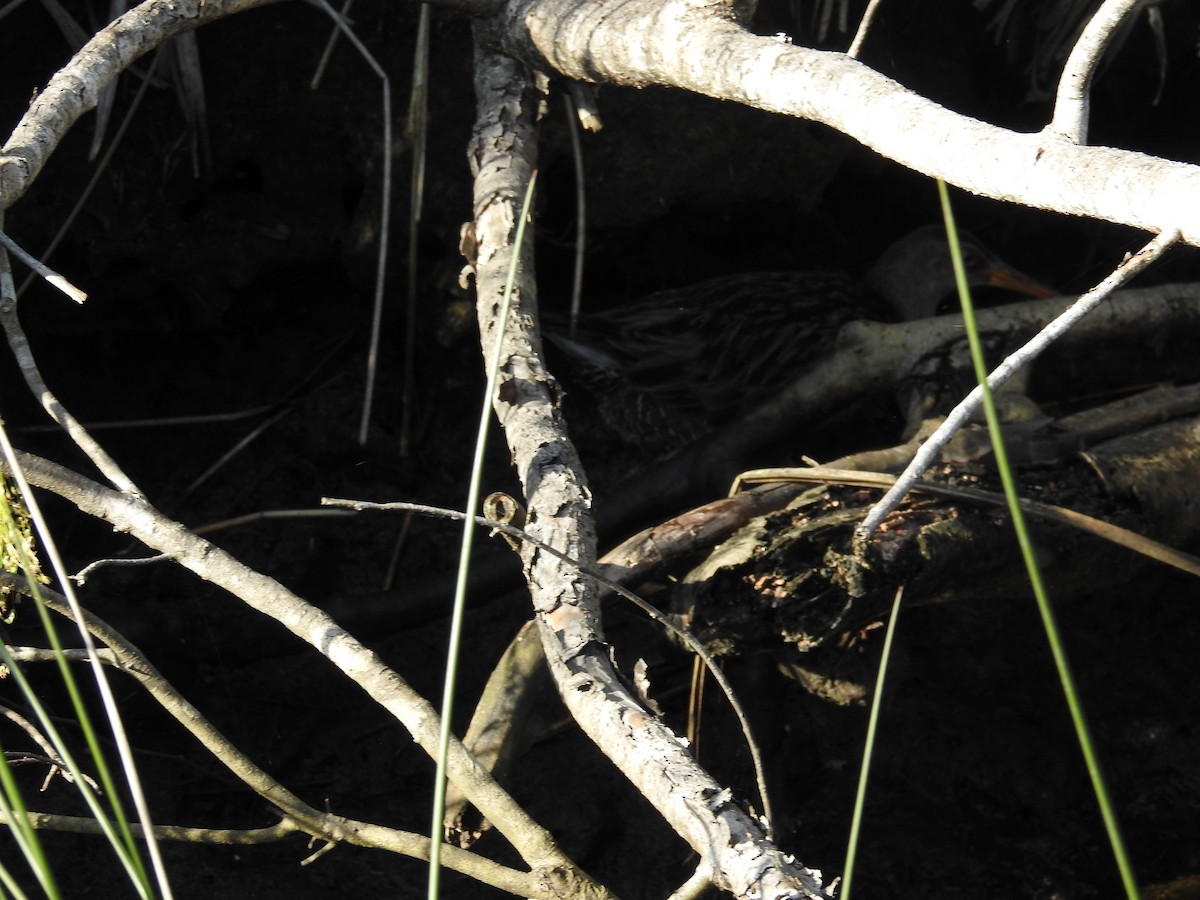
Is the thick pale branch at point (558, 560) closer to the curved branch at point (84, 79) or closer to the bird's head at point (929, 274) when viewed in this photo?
the curved branch at point (84, 79)

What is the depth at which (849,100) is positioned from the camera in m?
1.48

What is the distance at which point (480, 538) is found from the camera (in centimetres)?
272

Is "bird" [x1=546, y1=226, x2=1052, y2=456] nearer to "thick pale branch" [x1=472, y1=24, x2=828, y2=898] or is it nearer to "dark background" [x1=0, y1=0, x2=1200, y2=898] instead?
"dark background" [x1=0, y1=0, x2=1200, y2=898]

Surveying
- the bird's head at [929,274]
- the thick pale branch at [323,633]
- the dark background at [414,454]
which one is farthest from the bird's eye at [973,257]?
the thick pale branch at [323,633]

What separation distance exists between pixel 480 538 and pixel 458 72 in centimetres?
109

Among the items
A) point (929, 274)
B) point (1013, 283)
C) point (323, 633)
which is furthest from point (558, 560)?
point (1013, 283)

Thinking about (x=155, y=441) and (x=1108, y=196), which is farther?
(x=155, y=441)

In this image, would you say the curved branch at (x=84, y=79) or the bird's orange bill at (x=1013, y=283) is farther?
the bird's orange bill at (x=1013, y=283)

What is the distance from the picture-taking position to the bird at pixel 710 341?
292 cm

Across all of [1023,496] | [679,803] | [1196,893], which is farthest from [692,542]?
[1196,893]

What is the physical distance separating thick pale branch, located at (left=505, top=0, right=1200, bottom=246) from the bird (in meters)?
0.88

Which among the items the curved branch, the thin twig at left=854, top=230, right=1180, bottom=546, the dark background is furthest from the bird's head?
the curved branch

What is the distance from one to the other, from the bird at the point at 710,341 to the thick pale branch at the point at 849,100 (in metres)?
0.88

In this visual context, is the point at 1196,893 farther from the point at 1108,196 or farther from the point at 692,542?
the point at 1108,196
